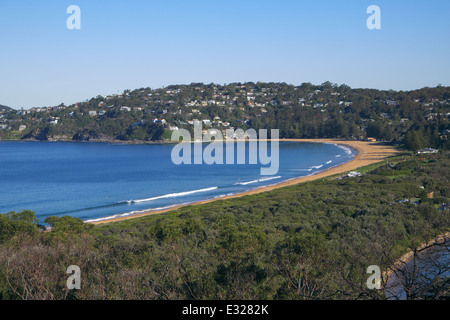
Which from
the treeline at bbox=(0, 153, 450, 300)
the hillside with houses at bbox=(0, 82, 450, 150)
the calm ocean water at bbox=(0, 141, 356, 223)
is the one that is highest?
the hillside with houses at bbox=(0, 82, 450, 150)

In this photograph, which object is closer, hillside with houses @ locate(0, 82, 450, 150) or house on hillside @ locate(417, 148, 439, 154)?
house on hillside @ locate(417, 148, 439, 154)

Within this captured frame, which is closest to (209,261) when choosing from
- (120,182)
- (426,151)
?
(120,182)

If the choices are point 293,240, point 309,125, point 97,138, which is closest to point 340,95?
point 309,125

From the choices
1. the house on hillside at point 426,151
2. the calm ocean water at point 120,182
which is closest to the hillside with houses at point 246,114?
the house on hillside at point 426,151

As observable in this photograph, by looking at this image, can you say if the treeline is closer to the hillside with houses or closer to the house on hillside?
the house on hillside

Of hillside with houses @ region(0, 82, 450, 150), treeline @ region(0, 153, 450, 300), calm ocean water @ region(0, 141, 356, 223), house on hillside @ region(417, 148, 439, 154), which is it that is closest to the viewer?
treeline @ region(0, 153, 450, 300)

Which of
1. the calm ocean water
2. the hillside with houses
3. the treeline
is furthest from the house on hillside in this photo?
the treeline

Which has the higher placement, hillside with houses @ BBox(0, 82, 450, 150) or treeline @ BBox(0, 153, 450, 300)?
hillside with houses @ BBox(0, 82, 450, 150)

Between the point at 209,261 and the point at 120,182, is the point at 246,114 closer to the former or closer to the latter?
the point at 120,182

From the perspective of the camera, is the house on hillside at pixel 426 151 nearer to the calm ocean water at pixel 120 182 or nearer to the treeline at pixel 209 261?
the calm ocean water at pixel 120 182
